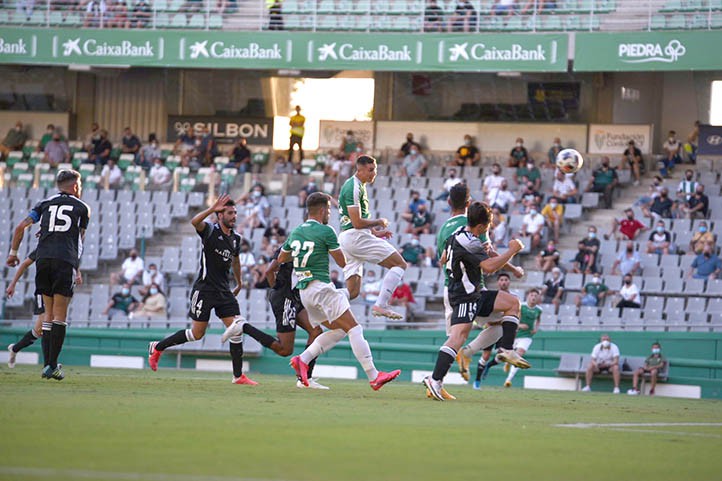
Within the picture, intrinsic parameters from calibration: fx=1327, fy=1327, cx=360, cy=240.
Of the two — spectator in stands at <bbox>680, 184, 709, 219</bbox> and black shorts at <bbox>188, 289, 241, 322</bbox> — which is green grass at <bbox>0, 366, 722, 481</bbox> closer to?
black shorts at <bbox>188, 289, 241, 322</bbox>

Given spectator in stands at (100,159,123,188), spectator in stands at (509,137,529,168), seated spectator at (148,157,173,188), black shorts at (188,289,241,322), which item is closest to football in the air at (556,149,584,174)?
black shorts at (188,289,241,322)

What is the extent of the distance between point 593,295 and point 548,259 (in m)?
1.61

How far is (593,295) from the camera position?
25.7 m

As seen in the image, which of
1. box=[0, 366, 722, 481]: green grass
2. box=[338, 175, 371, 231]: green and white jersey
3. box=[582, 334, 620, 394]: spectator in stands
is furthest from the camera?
box=[582, 334, 620, 394]: spectator in stands

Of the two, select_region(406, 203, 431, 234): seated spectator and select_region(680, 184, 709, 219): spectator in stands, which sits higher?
select_region(680, 184, 709, 219): spectator in stands

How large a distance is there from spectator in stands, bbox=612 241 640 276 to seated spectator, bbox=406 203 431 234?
433cm

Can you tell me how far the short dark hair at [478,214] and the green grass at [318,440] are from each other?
1.74 m

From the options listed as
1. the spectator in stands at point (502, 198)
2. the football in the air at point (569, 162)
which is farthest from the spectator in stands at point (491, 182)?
the football in the air at point (569, 162)

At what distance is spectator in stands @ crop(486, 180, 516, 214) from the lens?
2920 cm

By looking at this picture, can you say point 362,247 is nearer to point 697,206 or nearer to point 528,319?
point 528,319

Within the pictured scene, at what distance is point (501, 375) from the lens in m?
23.9

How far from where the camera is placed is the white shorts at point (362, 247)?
14878 millimetres

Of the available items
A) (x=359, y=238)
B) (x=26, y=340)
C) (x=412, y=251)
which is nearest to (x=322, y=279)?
(x=359, y=238)

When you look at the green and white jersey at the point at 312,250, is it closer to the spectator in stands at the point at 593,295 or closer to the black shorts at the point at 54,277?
the black shorts at the point at 54,277
